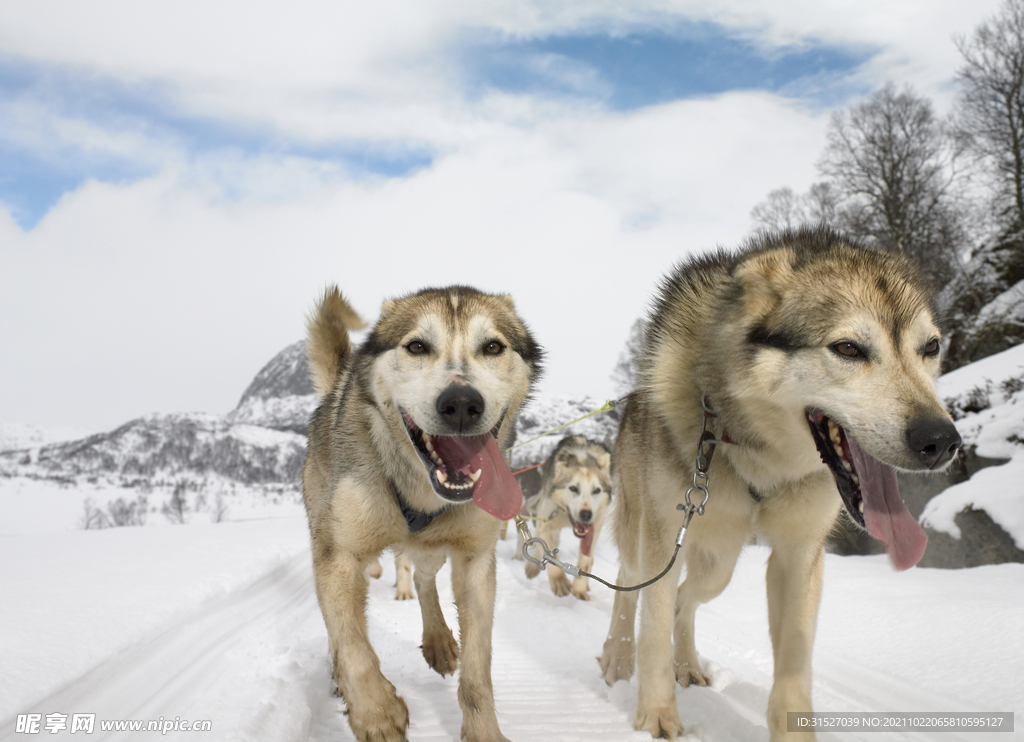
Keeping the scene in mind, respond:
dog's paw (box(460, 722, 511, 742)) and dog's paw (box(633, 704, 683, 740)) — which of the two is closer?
dog's paw (box(460, 722, 511, 742))

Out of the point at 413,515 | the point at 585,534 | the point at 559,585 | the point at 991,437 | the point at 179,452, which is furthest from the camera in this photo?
the point at 179,452

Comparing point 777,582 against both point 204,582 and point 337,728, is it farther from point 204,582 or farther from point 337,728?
point 204,582

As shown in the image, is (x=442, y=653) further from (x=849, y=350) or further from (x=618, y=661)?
(x=849, y=350)

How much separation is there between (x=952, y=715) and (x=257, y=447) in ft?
379

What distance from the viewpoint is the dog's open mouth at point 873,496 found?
190 cm

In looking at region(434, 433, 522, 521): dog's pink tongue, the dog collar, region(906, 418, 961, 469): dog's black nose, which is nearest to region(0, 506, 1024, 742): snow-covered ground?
the dog collar

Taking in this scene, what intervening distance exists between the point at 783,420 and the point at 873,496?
35 centimetres

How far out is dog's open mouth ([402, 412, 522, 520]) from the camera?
242 cm

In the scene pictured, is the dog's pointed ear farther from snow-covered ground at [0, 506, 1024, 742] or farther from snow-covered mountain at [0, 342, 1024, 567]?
snow-covered ground at [0, 506, 1024, 742]

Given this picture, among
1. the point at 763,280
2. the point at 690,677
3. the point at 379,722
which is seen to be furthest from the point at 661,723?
the point at 763,280

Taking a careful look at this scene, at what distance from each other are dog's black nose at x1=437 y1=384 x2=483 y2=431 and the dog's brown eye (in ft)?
3.91

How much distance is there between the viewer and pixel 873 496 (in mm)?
1928

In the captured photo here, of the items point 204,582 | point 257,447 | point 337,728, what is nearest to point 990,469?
point 337,728

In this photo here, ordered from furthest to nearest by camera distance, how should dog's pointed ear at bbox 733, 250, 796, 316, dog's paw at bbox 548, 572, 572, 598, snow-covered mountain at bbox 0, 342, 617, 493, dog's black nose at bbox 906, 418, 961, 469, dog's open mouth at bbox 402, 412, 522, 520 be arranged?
1. snow-covered mountain at bbox 0, 342, 617, 493
2. dog's paw at bbox 548, 572, 572, 598
3. dog's open mouth at bbox 402, 412, 522, 520
4. dog's pointed ear at bbox 733, 250, 796, 316
5. dog's black nose at bbox 906, 418, 961, 469
